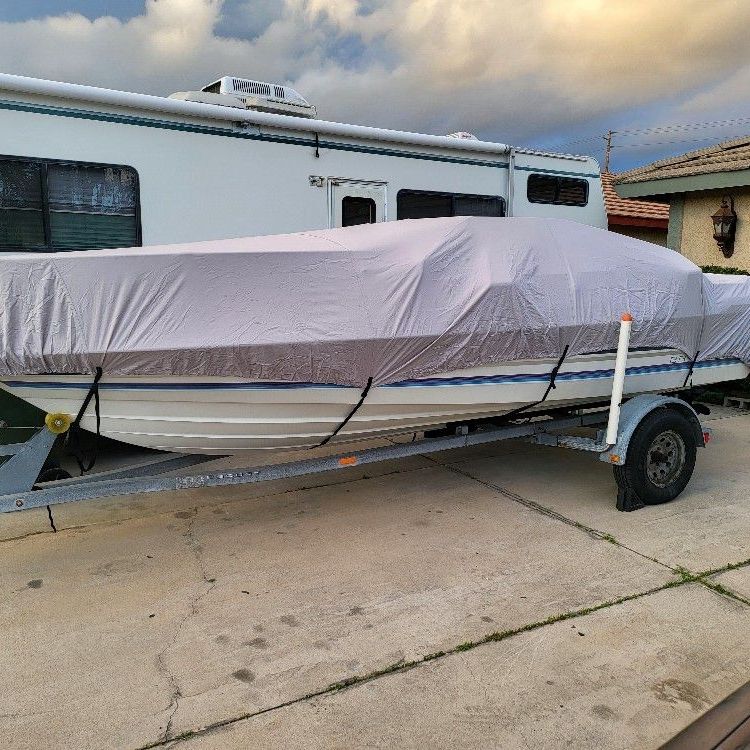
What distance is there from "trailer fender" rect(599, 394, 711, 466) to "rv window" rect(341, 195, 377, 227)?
308 cm

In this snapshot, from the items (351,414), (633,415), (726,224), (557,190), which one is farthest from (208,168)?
(726,224)

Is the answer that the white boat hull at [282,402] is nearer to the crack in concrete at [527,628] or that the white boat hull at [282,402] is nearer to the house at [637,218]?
the crack in concrete at [527,628]

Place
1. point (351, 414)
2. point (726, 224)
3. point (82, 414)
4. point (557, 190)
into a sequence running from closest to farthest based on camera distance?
point (82, 414) < point (351, 414) < point (557, 190) < point (726, 224)

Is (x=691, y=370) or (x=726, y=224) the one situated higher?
(x=726, y=224)

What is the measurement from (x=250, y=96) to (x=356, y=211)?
1.41 meters

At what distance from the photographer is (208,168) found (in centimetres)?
561

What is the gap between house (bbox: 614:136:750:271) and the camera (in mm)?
9531

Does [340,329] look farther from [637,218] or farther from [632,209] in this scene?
[632,209]

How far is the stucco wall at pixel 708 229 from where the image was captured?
9.58 m

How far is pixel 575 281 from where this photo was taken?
4.55 metres

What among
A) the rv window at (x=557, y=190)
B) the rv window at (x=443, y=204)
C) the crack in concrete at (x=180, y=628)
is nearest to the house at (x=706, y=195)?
the rv window at (x=557, y=190)

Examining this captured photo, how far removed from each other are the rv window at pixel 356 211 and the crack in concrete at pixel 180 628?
10.5ft

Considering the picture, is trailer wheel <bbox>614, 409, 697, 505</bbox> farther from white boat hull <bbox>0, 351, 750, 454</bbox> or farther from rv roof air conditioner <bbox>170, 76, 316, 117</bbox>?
rv roof air conditioner <bbox>170, 76, 316, 117</bbox>

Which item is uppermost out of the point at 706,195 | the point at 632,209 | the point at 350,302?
Result: the point at 632,209
